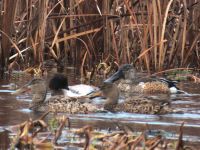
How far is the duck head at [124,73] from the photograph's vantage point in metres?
11.6

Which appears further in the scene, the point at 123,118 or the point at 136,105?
the point at 136,105

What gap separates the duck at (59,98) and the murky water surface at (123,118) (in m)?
0.16

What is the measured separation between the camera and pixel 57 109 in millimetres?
8609

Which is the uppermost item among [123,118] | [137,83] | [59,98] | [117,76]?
[59,98]

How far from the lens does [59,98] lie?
28.9 feet

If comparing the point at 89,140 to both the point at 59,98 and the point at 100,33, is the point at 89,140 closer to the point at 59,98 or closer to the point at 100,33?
the point at 59,98

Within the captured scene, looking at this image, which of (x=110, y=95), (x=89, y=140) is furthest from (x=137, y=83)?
(x=89, y=140)

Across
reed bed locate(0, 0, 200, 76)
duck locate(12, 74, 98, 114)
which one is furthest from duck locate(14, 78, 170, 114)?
reed bed locate(0, 0, 200, 76)

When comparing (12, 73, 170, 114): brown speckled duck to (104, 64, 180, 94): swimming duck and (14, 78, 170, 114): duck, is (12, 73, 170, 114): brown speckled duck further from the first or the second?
(104, 64, 180, 94): swimming duck

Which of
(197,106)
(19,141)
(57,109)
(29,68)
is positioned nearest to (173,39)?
(29,68)

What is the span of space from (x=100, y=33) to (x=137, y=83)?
164 centimetres

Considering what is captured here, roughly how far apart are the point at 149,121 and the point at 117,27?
5.91 metres

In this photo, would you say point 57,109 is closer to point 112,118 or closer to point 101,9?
point 112,118

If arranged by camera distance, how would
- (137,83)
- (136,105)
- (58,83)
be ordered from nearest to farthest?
(136,105), (58,83), (137,83)
